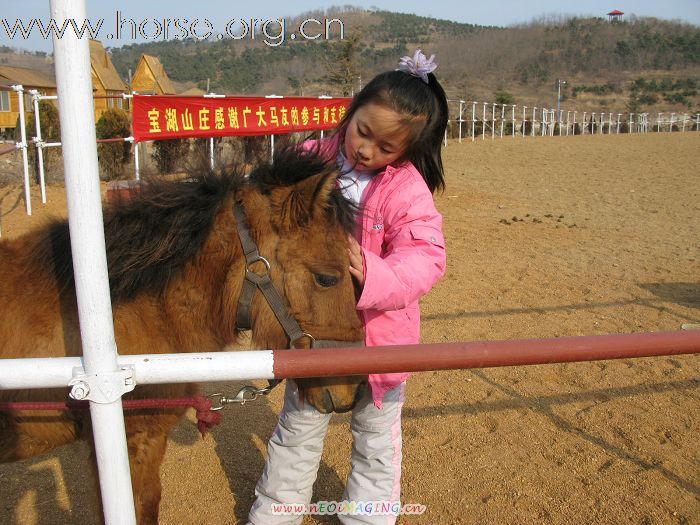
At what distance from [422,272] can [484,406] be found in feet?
7.16

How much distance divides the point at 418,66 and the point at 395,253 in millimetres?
781

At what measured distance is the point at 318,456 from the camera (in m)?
2.34

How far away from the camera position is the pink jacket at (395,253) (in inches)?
65.1

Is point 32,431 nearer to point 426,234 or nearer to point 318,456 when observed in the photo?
point 318,456

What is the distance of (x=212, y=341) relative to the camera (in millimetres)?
1795

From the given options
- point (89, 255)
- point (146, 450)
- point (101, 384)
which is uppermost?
point (89, 255)

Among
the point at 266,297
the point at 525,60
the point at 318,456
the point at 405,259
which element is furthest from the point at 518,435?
the point at 525,60

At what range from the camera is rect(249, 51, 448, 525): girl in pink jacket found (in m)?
1.74

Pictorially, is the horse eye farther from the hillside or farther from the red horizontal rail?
the hillside

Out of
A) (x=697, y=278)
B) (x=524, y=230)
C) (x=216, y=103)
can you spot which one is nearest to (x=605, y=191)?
(x=524, y=230)

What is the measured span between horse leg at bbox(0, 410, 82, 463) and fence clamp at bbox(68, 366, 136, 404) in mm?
794

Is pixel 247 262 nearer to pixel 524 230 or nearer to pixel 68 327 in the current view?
pixel 68 327

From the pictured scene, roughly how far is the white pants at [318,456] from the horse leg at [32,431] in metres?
0.79

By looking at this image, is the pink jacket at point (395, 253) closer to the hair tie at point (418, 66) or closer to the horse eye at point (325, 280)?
the horse eye at point (325, 280)
